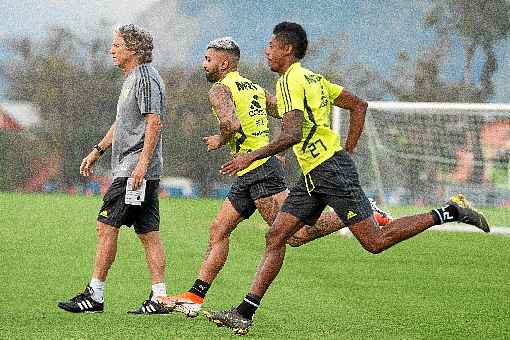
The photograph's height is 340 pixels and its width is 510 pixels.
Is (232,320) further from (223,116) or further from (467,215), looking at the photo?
(467,215)

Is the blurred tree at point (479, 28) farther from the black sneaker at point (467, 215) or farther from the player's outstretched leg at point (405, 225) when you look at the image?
the player's outstretched leg at point (405, 225)

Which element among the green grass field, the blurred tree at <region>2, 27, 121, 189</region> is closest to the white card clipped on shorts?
the green grass field

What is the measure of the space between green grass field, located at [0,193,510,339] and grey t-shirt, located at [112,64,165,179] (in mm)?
1123

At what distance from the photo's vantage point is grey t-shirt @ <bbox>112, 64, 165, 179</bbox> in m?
9.57

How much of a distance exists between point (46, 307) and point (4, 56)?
44607 millimetres

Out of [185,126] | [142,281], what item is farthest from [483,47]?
[142,281]

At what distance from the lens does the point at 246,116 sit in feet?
32.5

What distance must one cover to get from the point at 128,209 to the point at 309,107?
1801mm

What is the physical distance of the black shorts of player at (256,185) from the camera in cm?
977

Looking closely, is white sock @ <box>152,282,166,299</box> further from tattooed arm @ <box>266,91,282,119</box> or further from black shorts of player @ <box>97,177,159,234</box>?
tattooed arm @ <box>266,91,282,119</box>

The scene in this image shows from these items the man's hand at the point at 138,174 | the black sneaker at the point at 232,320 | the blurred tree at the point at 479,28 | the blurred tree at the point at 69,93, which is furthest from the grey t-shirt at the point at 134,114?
the blurred tree at the point at 479,28

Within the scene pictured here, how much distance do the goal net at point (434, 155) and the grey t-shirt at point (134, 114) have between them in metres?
16.4

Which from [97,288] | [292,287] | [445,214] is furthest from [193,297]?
[292,287]

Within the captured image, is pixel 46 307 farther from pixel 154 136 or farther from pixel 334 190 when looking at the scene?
pixel 334 190
